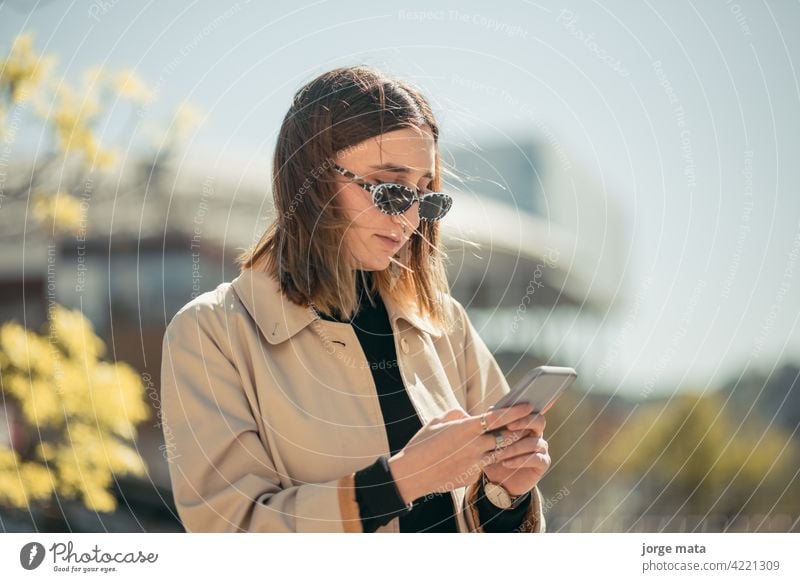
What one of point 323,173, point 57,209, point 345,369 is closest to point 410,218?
point 323,173

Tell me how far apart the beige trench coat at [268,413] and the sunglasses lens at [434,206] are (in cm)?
29

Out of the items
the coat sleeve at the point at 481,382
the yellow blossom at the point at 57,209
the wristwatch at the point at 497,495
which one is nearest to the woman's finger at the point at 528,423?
the wristwatch at the point at 497,495

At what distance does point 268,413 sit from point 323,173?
54 centimetres

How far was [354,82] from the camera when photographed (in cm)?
204

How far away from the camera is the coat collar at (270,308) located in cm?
198

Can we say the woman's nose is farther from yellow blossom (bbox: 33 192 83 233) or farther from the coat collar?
yellow blossom (bbox: 33 192 83 233)

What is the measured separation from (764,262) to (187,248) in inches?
104

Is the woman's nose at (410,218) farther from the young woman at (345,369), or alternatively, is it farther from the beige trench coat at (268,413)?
the beige trench coat at (268,413)

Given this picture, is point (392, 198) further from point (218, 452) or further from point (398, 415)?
point (218, 452)

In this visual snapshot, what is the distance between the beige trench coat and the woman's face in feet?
0.72

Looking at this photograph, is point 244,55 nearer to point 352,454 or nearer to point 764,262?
point 352,454
